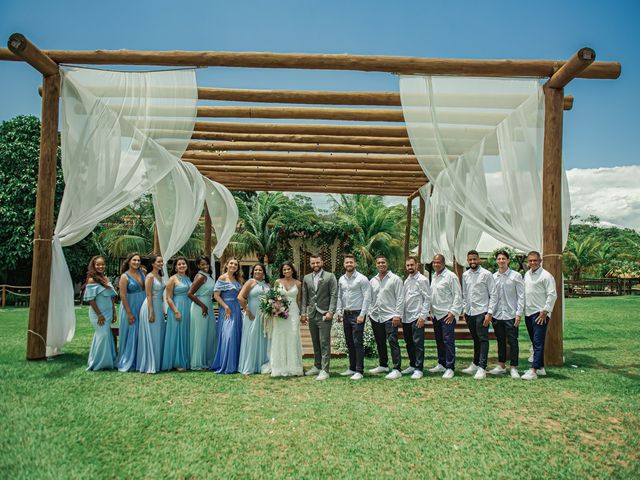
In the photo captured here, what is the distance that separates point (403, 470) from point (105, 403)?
320 centimetres

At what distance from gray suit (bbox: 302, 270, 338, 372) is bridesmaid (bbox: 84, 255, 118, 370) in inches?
110

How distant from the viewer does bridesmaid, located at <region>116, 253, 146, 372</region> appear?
716 cm

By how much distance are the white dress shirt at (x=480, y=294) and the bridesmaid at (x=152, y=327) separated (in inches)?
167

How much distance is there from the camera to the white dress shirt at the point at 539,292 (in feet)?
22.0

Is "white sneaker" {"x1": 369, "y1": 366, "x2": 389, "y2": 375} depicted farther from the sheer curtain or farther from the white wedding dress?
the sheer curtain

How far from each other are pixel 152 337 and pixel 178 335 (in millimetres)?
360

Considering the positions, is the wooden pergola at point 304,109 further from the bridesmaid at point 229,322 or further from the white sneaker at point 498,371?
the bridesmaid at point 229,322

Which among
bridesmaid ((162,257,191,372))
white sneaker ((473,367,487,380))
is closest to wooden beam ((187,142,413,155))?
bridesmaid ((162,257,191,372))

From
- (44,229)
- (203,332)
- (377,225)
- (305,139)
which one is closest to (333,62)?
(305,139)

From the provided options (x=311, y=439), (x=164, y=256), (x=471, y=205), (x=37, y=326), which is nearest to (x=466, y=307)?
(x=471, y=205)

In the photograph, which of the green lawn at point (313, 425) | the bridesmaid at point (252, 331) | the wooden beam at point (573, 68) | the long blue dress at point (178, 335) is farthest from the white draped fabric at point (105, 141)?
the wooden beam at point (573, 68)

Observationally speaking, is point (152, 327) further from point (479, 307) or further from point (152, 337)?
point (479, 307)

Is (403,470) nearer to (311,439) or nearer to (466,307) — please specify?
(311,439)

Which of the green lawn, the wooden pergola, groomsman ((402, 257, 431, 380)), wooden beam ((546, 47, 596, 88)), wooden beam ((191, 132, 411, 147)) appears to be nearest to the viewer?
the green lawn
